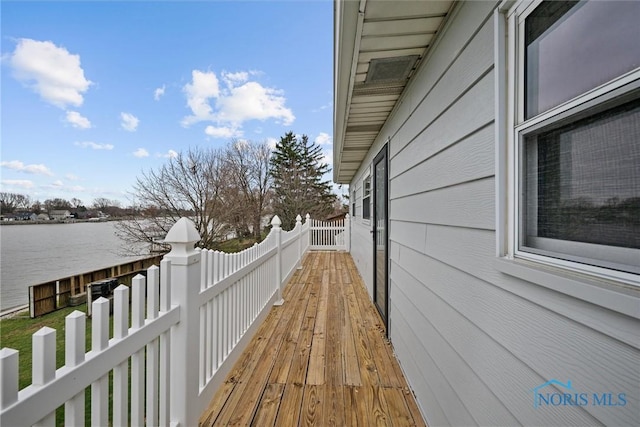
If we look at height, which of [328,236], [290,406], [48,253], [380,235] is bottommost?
[290,406]

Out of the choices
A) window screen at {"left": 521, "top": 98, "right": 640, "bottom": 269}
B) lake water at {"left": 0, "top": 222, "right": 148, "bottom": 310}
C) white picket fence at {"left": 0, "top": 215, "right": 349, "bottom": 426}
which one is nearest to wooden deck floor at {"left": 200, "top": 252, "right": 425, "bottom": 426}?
white picket fence at {"left": 0, "top": 215, "right": 349, "bottom": 426}

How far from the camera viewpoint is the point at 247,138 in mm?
15516

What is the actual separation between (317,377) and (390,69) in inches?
96.8

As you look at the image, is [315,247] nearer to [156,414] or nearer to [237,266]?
[237,266]

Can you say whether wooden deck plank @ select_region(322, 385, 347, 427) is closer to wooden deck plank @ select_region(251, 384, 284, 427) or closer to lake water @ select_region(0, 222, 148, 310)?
wooden deck plank @ select_region(251, 384, 284, 427)

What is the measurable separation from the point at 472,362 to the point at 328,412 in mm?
1033

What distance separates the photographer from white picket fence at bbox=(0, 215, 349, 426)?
0.74 m

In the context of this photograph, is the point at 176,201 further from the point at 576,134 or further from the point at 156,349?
the point at 576,134

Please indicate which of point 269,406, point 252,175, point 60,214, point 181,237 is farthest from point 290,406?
point 252,175

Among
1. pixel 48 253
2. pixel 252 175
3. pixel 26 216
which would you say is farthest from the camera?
pixel 252 175

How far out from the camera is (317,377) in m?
2.01

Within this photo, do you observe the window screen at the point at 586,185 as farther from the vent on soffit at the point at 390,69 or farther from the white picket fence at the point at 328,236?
the white picket fence at the point at 328,236

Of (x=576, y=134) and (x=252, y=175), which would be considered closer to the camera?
(x=576, y=134)

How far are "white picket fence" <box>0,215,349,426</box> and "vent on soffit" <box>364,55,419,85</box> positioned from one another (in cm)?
171
